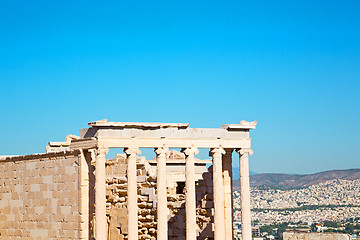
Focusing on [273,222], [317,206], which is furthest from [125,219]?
[317,206]

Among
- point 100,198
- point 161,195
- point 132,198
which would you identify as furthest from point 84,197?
point 161,195

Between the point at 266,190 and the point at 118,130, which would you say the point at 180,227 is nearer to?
the point at 118,130

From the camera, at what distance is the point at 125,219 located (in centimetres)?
3300

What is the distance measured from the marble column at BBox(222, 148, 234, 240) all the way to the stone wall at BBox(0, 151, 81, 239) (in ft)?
25.1

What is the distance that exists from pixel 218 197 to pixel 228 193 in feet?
5.88

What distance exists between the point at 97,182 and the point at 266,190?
124m

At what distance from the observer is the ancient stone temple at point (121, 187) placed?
93.8 ft

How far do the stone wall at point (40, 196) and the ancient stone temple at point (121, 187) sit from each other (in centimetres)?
4

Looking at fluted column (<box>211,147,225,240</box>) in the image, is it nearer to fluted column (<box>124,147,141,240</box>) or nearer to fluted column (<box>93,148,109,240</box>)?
fluted column (<box>124,147,141,240</box>)

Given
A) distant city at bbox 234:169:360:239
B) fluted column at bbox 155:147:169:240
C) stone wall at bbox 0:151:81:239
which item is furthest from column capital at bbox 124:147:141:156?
distant city at bbox 234:169:360:239

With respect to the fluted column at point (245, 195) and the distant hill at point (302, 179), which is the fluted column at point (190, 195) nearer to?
the fluted column at point (245, 195)

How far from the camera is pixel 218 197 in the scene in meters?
31.3

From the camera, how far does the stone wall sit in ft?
94.7

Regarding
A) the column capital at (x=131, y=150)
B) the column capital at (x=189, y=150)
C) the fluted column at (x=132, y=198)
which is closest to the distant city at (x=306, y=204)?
the column capital at (x=189, y=150)
